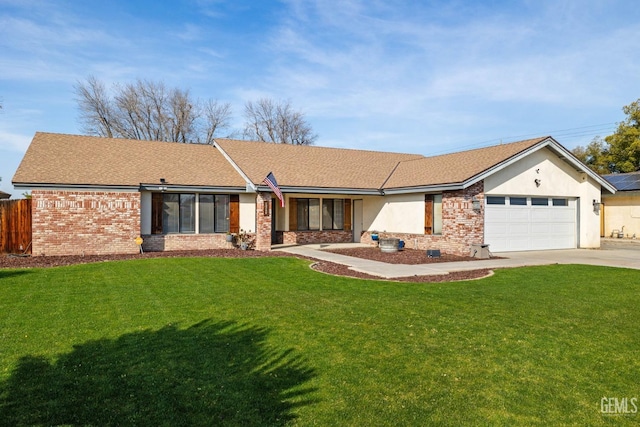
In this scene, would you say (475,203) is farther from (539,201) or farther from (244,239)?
(244,239)

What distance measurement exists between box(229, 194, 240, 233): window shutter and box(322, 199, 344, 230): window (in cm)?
473

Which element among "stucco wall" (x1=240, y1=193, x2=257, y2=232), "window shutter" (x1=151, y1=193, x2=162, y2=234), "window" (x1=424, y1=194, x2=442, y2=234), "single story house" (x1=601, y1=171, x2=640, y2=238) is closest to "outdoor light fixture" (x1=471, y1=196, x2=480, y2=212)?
"window" (x1=424, y1=194, x2=442, y2=234)

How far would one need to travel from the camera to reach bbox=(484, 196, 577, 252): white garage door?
18125mm

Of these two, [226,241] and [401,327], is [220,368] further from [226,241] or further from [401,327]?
[226,241]

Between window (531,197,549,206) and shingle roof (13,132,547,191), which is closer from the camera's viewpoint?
shingle roof (13,132,547,191)

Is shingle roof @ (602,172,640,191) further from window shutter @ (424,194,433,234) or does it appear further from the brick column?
the brick column

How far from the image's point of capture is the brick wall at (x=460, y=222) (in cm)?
1723

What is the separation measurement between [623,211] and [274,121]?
106ft

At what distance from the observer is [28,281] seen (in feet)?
35.3

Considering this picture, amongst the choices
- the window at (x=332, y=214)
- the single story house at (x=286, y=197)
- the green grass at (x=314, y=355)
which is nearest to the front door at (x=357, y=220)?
the single story house at (x=286, y=197)

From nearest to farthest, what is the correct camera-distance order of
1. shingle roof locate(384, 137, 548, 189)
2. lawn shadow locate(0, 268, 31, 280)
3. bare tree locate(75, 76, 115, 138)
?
1. lawn shadow locate(0, 268, 31, 280)
2. shingle roof locate(384, 137, 548, 189)
3. bare tree locate(75, 76, 115, 138)

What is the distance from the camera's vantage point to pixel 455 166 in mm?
19359

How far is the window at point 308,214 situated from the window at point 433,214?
564cm

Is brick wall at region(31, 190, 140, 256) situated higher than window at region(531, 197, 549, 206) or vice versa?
window at region(531, 197, 549, 206)
